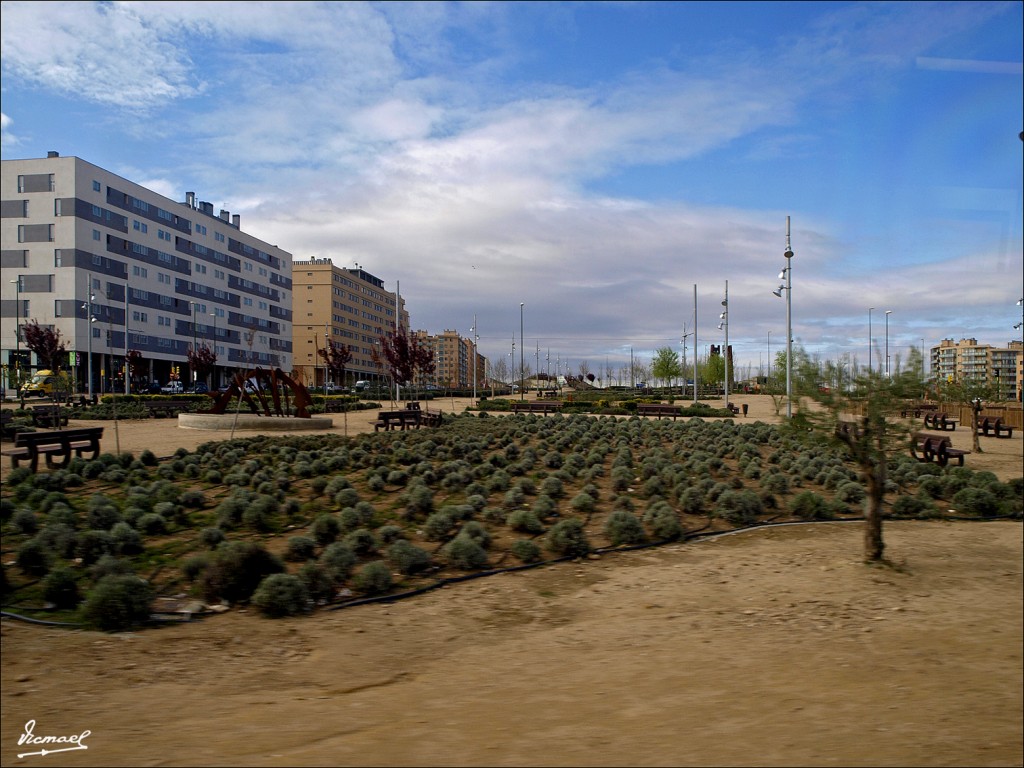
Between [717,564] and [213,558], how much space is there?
5663 millimetres

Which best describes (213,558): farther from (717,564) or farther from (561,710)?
(717,564)

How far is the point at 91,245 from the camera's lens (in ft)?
187

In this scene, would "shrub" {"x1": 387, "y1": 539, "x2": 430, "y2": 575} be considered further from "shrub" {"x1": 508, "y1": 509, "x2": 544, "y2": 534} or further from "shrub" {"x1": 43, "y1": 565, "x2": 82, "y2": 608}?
"shrub" {"x1": 43, "y1": 565, "x2": 82, "y2": 608}

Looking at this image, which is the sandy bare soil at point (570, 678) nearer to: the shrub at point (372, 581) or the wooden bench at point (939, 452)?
the shrub at point (372, 581)

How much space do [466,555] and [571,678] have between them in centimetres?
318

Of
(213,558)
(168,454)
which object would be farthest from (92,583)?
(168,454)

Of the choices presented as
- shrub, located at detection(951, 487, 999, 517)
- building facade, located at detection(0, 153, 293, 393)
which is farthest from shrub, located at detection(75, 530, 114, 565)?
building facade, located at detection(0, 153, 293, 393)

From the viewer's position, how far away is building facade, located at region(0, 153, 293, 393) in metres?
42.2

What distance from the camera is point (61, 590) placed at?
20.3 ft

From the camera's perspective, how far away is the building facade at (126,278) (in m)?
42.2

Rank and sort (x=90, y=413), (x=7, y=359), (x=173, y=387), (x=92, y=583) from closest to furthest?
1. (x=92, y=583)
2. (x=90, y=413)
3. (x=7, y=359)
4. (x=173, y=387)

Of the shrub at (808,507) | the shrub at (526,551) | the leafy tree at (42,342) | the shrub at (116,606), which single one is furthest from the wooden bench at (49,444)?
the leafy tree at (42,342)

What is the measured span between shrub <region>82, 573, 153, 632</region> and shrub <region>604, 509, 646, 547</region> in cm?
555

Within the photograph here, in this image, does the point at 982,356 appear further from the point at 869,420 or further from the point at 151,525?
the point at 151,525
